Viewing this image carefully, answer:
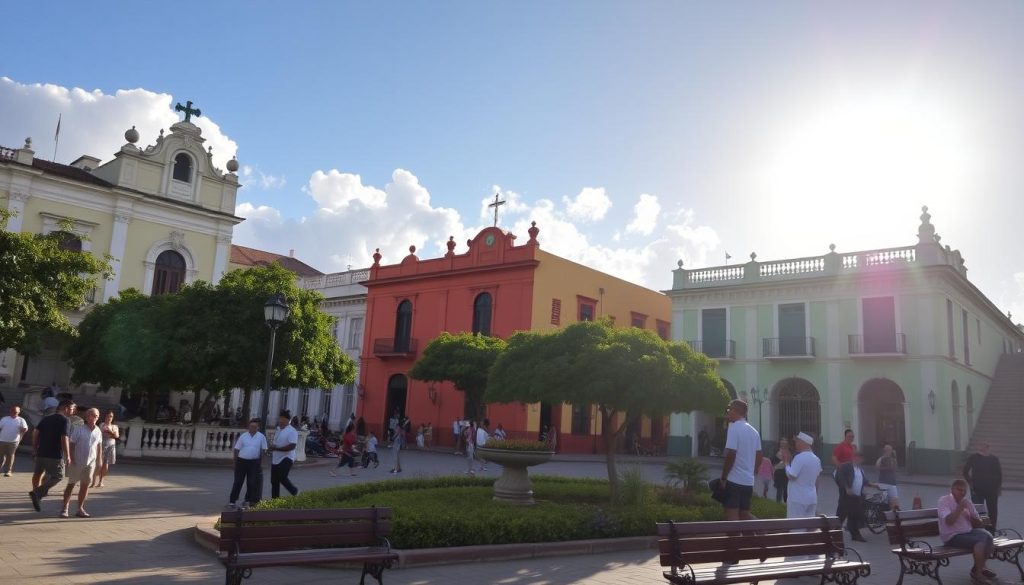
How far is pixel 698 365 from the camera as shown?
12.9 metres

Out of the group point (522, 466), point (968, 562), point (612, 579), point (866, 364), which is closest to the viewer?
point (612, 579)

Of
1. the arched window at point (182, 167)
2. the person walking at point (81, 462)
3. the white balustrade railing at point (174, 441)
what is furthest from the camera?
the arched window at point (182, 167)

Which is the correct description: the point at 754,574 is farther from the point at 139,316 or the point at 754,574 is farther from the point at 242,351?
the point at 139,316

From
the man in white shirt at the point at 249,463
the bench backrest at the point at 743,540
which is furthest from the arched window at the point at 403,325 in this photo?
the bench backrest at the point at 743,540

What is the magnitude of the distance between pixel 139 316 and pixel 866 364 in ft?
83.7

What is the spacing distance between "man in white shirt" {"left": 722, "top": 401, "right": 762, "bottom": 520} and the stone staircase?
20.2 meters

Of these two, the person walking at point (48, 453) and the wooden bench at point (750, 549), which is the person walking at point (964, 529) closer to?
the wooden bench at point (750, 549)

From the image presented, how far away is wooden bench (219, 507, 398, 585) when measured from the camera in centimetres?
560

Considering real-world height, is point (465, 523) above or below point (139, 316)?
below

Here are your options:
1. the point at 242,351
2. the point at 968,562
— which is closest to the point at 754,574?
the point at 968,562

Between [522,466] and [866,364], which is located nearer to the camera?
[522,466]

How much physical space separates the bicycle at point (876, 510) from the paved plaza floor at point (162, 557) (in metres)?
0.26

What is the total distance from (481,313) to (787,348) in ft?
44.3

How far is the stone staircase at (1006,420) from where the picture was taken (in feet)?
82.8
